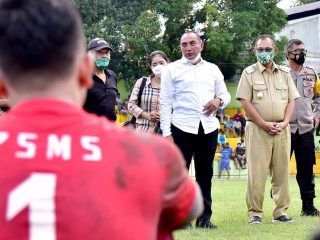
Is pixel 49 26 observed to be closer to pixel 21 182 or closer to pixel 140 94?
pixel 21 182

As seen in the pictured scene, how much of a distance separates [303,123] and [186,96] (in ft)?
6.93

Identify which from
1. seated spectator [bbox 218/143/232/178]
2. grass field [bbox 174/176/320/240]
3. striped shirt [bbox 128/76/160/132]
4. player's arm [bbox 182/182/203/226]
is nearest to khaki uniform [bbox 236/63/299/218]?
grass field [bbox 174/176/320/240]

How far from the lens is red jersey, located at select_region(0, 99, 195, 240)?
2115mm

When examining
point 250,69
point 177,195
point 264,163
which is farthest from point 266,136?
point 177,195

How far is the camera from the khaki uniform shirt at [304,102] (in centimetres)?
1027

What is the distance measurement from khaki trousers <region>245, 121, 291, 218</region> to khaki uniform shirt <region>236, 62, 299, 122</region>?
0.27m

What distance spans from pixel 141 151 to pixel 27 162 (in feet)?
1.07

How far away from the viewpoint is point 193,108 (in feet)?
29.1

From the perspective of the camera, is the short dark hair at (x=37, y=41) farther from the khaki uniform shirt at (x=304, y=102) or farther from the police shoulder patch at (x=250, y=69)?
the khaki uniform shirt at (x=304, y=102)

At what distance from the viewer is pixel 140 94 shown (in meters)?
9.66

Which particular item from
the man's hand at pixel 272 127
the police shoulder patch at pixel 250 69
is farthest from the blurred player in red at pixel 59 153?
the police shoulder patch at pixel 250 69

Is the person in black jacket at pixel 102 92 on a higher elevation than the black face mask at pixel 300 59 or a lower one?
lower

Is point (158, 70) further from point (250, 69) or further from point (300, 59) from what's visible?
point (300, 59)

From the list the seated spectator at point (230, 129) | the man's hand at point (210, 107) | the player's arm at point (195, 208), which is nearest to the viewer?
the player's arm at point (195, 208)
